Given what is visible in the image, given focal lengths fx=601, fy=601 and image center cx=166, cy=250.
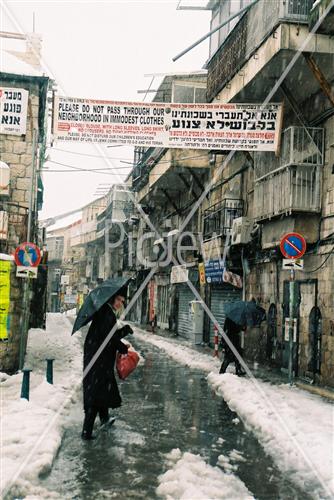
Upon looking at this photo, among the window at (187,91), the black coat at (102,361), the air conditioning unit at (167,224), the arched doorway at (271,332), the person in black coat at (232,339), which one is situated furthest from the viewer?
the air conditioning unit at (167,224)

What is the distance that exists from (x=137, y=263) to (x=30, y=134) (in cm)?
3227

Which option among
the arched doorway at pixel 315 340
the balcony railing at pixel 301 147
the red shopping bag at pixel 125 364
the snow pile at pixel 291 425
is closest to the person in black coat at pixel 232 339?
the snow pile at pixel 291 425

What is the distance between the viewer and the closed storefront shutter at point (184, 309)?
1230 inches

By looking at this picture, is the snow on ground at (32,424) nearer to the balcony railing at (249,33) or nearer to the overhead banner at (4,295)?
the overhead banner at (4,295)

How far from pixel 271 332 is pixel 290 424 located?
924 centimetres

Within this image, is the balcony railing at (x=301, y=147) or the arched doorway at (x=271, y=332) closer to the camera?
the balcony railing at (x=301, y=147)

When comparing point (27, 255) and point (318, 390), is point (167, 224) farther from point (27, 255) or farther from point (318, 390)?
point (318, 390)

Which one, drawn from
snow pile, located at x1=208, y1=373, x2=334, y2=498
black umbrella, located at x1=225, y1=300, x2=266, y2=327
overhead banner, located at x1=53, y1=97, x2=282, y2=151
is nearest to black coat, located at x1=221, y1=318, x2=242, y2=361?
black umbrella, located at x1=225, y1=300, x2=266, y2=327

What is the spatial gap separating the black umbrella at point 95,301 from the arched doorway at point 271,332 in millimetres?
10343

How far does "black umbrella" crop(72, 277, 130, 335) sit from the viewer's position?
7754 millimetres

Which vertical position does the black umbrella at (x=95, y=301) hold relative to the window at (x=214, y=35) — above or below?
below

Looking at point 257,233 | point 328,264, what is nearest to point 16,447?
point 328,264

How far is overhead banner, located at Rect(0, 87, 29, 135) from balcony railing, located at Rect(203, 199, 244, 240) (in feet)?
28.6

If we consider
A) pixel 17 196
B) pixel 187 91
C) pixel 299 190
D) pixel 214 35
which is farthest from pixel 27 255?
pixel 187 91
